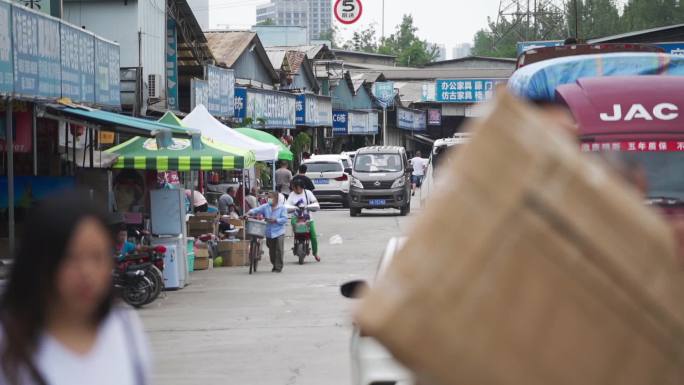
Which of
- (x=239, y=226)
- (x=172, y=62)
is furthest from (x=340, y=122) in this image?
(x=239, y=226)

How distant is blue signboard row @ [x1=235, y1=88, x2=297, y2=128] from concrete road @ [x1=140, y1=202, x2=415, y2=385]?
38.5ft

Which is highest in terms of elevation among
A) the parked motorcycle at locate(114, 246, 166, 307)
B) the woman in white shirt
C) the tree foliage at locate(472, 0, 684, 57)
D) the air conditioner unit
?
the tree foliage at locate(472, 0, 684, 57)

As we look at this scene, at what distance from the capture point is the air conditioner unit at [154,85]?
2759 cm

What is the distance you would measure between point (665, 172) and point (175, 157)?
9.61 meters

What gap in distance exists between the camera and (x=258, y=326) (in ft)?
44.6

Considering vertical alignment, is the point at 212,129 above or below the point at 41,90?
below

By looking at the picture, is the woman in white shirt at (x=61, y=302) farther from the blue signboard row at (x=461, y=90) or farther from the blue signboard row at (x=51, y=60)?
the blue signboard row at (x=461, y=90)

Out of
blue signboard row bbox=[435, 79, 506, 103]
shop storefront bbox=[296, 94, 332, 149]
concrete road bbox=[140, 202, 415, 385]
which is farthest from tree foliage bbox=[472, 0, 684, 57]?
concrete road bbox=[140, 202, 415, 385]

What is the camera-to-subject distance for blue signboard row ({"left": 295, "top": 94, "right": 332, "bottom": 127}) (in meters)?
45.1

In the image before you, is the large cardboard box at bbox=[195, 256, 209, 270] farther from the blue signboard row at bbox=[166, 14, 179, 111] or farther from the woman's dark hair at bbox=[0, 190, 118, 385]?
the woman's dark hair at bbox=[0, 190, 118, 385]

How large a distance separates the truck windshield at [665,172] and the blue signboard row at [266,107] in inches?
959

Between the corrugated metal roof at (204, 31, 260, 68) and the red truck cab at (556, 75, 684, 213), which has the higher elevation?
the corrugated metal roof at (204, 31, 260, 68)

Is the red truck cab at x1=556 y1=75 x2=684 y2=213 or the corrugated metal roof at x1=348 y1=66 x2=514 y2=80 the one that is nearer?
the red truck cab at x1=556 y1=75 x2=684 y2=213

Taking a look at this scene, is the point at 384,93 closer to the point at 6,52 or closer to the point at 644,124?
the point at 6,52
